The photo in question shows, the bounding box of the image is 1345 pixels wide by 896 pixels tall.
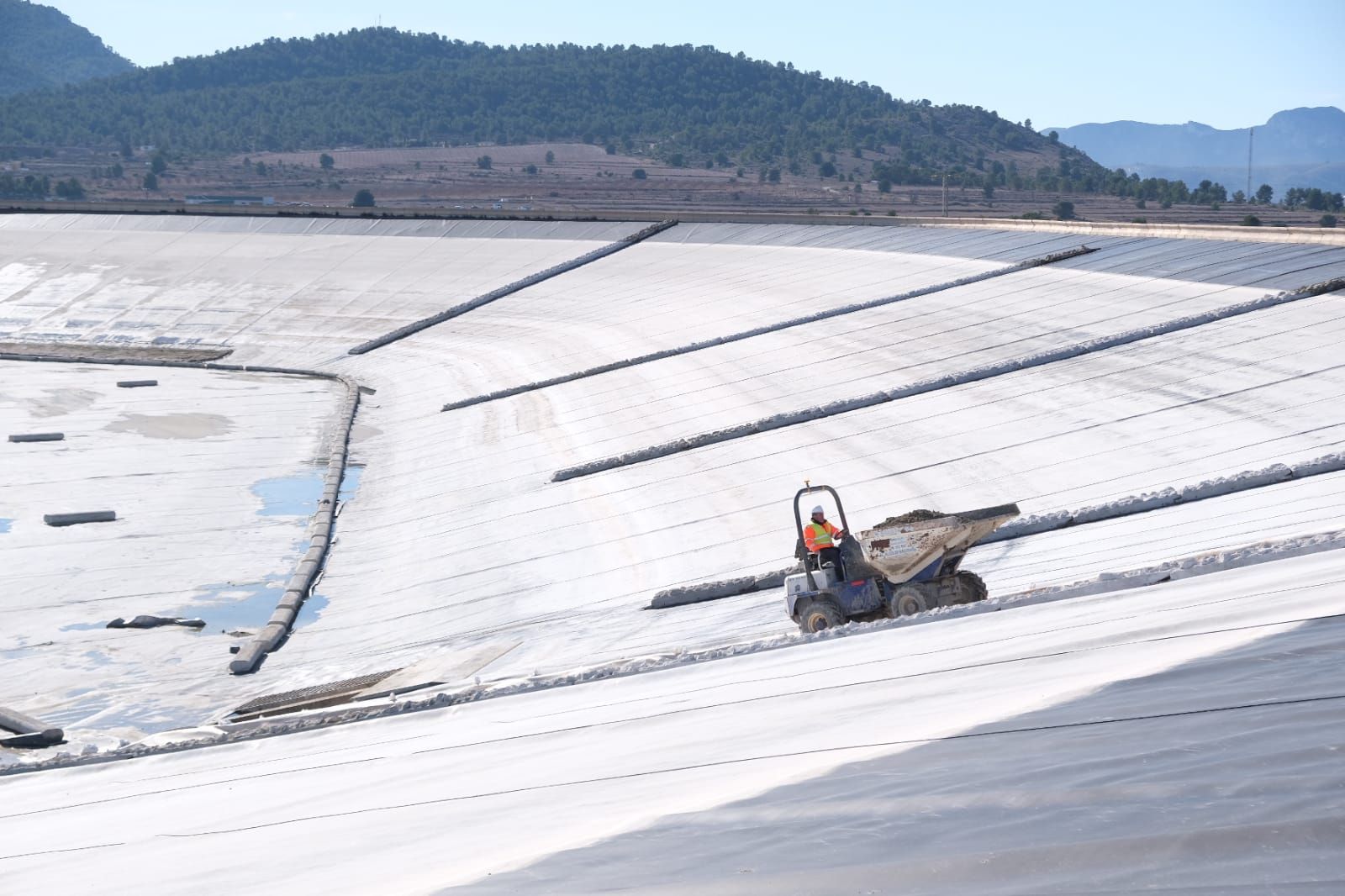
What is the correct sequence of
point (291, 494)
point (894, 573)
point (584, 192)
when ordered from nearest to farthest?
point (894, 573) → point (291, 494) → point (584, 192)

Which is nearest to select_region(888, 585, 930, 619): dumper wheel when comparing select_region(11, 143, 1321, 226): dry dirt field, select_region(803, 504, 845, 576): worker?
select_region(803, 504, 845, 576): worker

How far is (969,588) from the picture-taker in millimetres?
13836

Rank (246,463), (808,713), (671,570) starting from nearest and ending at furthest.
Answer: (808,713) → (671,570) → (246,463)

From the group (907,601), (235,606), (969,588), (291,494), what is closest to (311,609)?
(235,606)

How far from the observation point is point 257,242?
229ft

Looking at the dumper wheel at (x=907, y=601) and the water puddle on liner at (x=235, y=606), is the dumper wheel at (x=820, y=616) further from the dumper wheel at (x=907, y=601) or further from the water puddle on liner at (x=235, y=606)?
the water puddle on liner at (x=235, y=606)

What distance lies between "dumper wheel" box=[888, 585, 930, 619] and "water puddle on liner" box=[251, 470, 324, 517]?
18.8 metres

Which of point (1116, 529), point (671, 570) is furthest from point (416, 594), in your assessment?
point (1116, 529)

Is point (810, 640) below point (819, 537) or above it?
below

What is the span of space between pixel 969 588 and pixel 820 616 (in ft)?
4.90

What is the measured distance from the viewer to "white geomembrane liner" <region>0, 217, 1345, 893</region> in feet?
21.8

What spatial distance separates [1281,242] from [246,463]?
86.0ft

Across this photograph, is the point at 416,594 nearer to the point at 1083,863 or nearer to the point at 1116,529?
the point at 1116,529

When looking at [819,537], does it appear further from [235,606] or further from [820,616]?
[235,606]
